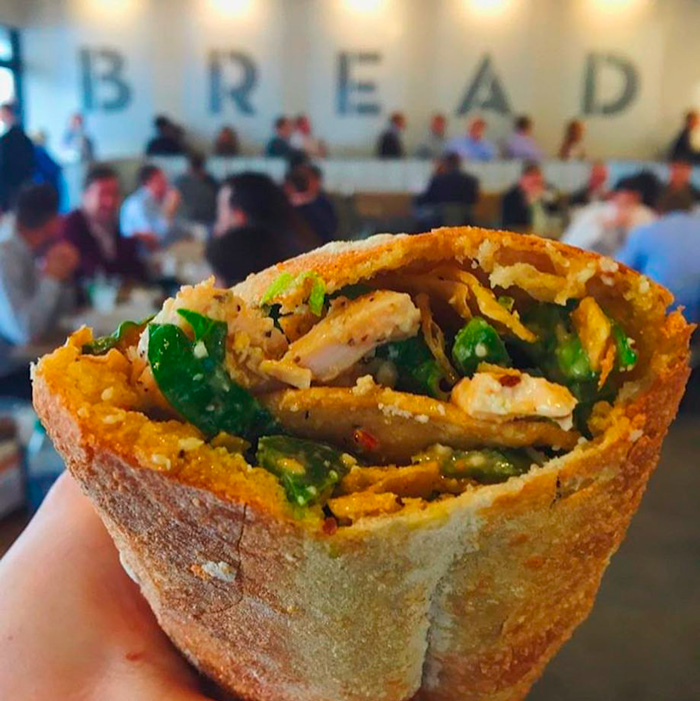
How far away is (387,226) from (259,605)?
7.89 metres

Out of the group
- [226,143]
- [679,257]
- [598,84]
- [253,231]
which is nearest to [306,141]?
[226,143]

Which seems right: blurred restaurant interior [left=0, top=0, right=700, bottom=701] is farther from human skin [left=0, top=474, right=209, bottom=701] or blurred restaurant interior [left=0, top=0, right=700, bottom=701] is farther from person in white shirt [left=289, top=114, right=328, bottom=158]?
human skin [left=0, top=474, right=209, bottom=701]

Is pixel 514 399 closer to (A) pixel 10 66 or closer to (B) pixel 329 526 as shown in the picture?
(B) pixel 329 526

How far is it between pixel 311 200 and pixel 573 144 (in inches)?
304

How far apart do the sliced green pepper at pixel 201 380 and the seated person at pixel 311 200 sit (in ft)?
16.2

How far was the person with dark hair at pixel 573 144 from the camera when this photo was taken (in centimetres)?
1247

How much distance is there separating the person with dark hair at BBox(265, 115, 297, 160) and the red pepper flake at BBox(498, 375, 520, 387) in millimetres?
→ 11869

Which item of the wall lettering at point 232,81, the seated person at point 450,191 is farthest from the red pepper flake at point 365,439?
the wall lettering at point 232,81

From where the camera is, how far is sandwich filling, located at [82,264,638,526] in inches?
31.8

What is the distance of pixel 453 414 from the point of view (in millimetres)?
831

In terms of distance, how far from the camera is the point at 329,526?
0.75 metres

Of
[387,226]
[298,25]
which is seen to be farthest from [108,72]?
[387,226]

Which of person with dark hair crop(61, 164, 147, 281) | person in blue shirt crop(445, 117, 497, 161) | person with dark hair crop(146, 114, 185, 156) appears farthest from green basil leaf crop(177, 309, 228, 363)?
person with dark hair crop(146, 114, 185, 156)

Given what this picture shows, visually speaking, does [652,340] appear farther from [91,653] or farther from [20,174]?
[20,174]
